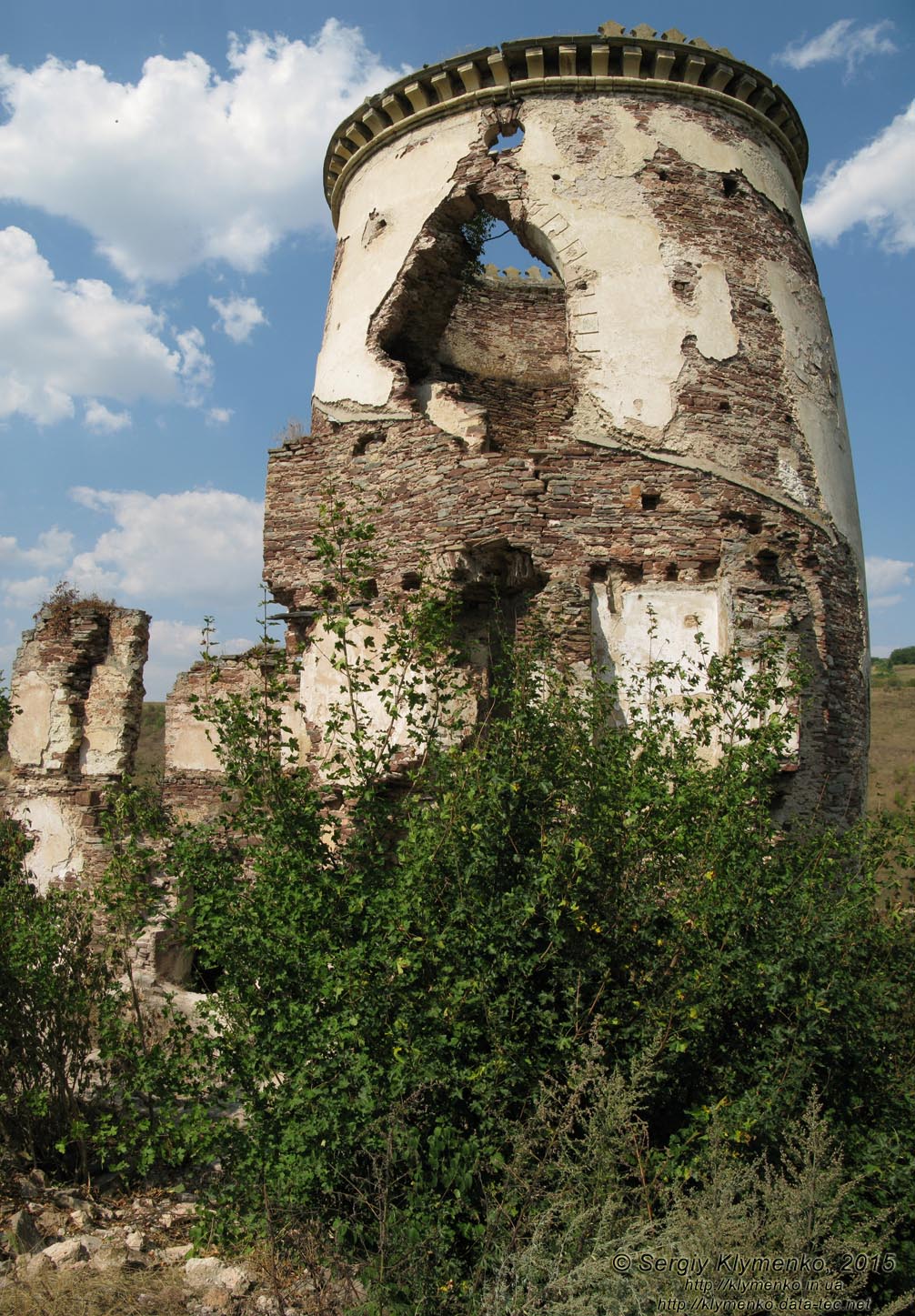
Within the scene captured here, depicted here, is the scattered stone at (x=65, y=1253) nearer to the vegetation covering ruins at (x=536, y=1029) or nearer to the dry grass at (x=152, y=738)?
the vegetation covering ruins at (x=536, y=1029)

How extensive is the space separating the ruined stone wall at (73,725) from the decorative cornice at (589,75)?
5.75 meters

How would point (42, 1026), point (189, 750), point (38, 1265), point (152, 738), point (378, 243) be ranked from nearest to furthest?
point (38, 1265) < point (42, 1026) < point (378, 243) < point (189, 750) < point (152, 738)

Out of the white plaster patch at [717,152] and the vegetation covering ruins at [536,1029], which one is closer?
the vegetation covering ruins at [536,1029]

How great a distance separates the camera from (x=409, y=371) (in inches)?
356

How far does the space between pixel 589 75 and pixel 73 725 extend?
7.82 m

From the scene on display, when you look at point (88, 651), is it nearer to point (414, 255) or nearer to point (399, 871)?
point (414, 255)

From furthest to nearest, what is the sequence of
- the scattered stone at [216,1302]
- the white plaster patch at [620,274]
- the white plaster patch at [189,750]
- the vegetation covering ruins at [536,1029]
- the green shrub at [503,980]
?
the white plaster patch at [189,750], the white plaster patch at [620,274], the scattered stone at [216,1302], the green shrub at [503,980], the vegetation covering ruins at [536,1029]

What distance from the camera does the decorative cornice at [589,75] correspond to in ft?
27.2

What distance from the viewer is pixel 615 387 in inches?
306

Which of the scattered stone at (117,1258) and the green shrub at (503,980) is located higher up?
the green shrub at (503,980)

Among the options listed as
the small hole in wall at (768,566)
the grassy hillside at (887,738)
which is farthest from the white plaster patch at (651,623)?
the grassy hillside at (887,738)

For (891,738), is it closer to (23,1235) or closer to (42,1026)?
(42,1026)

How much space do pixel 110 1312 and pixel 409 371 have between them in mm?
7413

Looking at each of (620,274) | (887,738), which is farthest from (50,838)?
(887,738)
